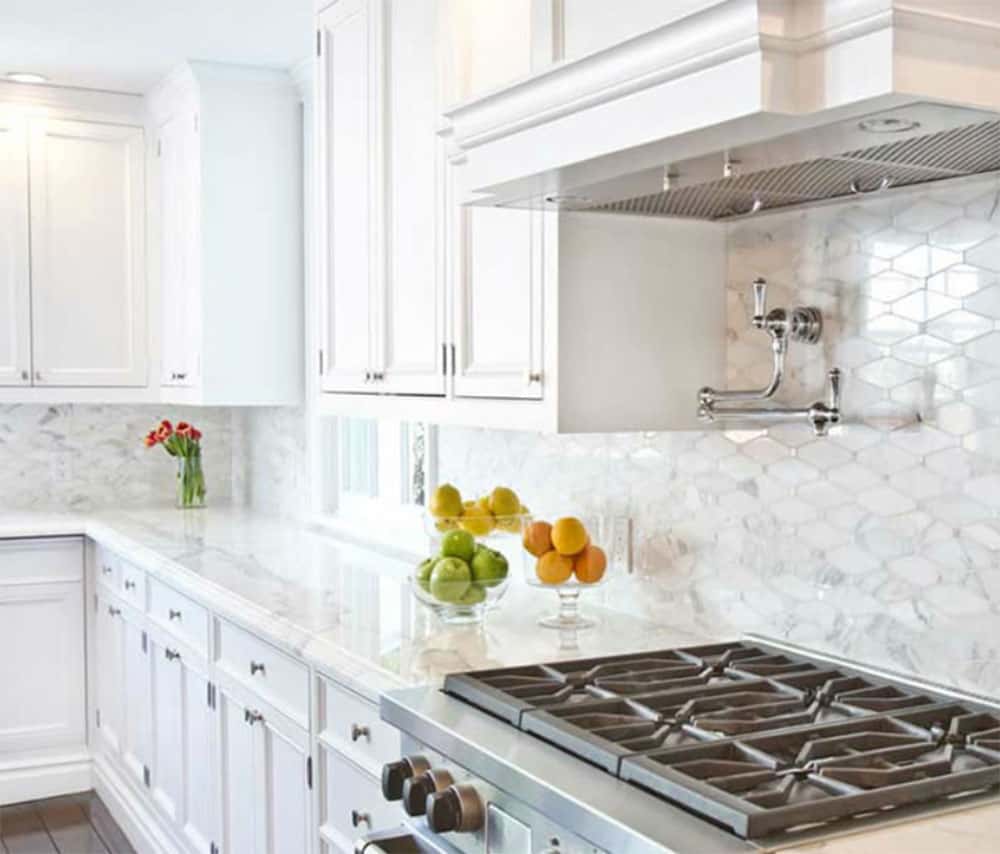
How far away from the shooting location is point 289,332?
4.41 meters

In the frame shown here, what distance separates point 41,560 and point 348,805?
2.39 m

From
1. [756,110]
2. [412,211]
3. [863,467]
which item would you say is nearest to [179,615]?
[412,211]

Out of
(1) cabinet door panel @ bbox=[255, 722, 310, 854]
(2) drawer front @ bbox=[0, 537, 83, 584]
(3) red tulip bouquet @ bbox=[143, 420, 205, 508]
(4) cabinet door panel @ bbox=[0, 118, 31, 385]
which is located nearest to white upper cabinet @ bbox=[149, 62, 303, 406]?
(3) red tulip bouquet @ bbox=[143, 420, 205, 508]

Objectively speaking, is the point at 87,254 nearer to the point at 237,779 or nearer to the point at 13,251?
the point at 13,251

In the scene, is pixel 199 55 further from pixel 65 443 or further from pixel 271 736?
pixel 271 736

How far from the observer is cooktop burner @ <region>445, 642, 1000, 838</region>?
1398 mm

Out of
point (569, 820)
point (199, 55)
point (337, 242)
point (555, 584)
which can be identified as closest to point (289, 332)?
point (199, 55)

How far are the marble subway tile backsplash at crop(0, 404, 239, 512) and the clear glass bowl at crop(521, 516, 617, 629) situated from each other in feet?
9.26

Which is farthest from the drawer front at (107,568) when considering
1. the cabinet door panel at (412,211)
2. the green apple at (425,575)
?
the green apple at (425,575)

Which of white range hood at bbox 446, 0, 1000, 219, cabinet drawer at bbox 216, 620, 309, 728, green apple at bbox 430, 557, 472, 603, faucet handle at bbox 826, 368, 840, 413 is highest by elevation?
white range hood at bbox 446, 0, 1000, 219

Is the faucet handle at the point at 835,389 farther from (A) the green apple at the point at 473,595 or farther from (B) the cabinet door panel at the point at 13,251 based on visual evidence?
(B) the cabinet door panel at the point at 13,251

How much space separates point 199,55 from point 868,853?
358cm

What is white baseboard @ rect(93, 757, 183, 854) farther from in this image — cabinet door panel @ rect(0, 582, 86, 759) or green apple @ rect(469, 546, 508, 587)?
green apple @ rect(469, 546, 508, 587)

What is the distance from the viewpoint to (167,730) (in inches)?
140
